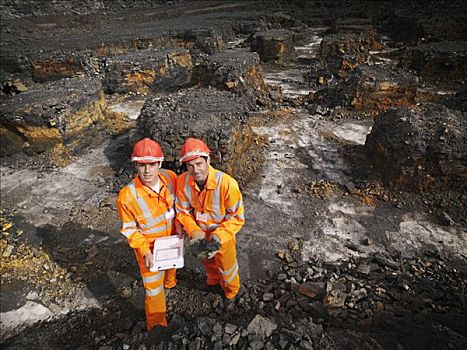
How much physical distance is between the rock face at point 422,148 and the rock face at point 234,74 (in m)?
3.90

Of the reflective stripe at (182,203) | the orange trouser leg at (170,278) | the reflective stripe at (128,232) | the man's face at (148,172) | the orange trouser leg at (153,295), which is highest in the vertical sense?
the man's face at (148,172)

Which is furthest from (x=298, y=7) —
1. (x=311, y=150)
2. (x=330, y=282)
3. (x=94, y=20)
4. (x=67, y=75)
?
(x=330, y=282)

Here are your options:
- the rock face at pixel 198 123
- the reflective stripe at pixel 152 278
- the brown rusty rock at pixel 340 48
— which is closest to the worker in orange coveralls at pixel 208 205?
the reflective stripe at pixel 152 278

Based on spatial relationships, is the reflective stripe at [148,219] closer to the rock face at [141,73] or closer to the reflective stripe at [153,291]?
the reflective stripe at [153,291]

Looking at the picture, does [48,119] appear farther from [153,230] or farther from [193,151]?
[193,151]

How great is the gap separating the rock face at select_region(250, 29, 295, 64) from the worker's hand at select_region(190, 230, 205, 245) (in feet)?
35.5

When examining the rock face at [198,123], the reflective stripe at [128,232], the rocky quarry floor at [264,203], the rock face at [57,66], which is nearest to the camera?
the reflective stripe at [128,232]

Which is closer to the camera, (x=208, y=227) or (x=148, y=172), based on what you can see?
(x=148, y=172)

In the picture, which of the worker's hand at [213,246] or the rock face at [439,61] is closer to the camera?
the worker's hand at [213,246]

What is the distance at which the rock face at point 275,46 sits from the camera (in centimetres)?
1176

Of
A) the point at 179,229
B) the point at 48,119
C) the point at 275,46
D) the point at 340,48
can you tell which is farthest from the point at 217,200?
the point at 275,46

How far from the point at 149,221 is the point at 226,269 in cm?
91

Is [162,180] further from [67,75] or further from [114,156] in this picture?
[67,75]

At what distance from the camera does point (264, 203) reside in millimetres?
4695
